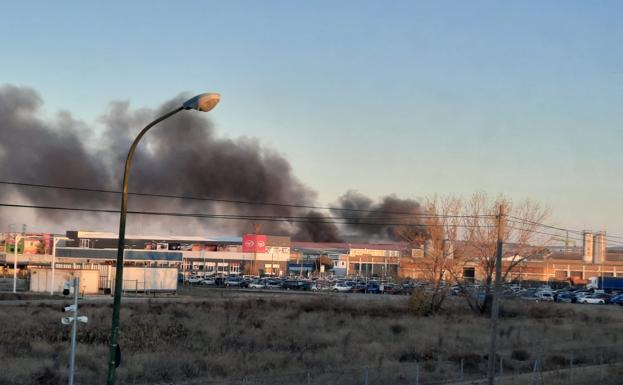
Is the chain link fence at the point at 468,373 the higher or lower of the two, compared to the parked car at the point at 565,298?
higher

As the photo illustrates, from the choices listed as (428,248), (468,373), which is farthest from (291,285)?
(468,373)

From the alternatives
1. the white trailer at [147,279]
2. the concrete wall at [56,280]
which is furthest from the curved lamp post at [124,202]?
the white trailer at [147,279]

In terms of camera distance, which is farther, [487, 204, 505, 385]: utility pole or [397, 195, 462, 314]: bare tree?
[397, 195, 462, 314]: bare tree

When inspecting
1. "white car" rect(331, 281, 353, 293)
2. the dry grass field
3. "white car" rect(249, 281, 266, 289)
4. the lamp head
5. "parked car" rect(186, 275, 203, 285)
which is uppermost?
the lamp head

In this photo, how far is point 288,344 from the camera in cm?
3547

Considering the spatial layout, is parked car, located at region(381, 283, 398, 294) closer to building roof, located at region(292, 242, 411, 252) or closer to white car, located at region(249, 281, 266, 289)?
white car, located at region(249, 281, 266, 289)

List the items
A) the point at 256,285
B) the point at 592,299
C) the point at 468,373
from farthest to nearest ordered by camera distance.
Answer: the point at 256,285 → the point at 592,299 → the point at 468,373

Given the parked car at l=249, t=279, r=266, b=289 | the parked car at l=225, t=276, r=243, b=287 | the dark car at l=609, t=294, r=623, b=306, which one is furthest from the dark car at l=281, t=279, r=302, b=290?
the dark car at l=609, t=294, r=623, b=306

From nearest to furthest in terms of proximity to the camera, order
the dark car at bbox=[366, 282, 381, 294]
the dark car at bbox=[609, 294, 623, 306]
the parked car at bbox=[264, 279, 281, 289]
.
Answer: the dark car at bbox=[609, 294, 623, 306] → the dark car at bbox=[366, 282, 381, 294] → the parked car at bbox=[264, 279, 281, 289]

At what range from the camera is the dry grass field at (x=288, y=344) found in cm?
2619

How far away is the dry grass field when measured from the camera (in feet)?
85.9

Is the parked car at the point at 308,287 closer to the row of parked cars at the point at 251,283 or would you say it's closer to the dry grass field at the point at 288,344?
the row of parked cars at the point at 251,283

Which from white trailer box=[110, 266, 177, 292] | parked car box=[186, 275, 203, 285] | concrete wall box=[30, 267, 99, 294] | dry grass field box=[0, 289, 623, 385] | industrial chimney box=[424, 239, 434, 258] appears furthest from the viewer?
parked car box=[186, 275, 203, 285]

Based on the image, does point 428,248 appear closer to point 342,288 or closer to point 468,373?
point 342,288
